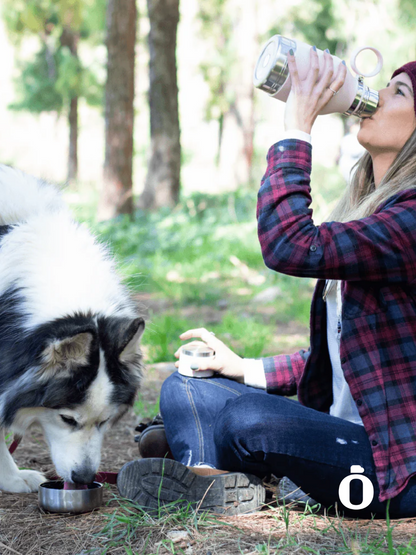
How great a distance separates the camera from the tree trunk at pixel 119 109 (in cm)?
1078

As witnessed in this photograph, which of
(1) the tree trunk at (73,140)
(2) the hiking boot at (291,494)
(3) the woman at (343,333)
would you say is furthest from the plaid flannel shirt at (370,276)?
(1) the tree trunk at (73,140)

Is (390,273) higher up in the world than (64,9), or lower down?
lower down

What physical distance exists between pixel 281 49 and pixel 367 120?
0.45 metres

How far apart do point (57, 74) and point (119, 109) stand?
12.4 metres

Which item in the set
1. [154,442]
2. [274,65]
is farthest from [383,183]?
[154,442]

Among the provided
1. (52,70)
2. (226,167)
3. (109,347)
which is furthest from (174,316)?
(52,70)

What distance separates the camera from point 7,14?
1686 centimetres

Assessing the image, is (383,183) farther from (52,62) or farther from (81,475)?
(52,62)

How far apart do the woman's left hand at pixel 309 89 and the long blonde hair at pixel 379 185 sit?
360 millimetres

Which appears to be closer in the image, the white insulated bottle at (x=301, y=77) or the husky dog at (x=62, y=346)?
the white insulated bottle at (x=301, y=77)

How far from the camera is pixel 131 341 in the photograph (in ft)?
8.08

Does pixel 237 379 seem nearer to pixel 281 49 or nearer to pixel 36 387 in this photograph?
pixel 36 387

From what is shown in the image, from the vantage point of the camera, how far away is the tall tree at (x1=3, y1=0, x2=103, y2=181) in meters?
19.6

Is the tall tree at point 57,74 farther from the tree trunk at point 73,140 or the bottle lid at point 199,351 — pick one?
the bottle lid at point 199,351
